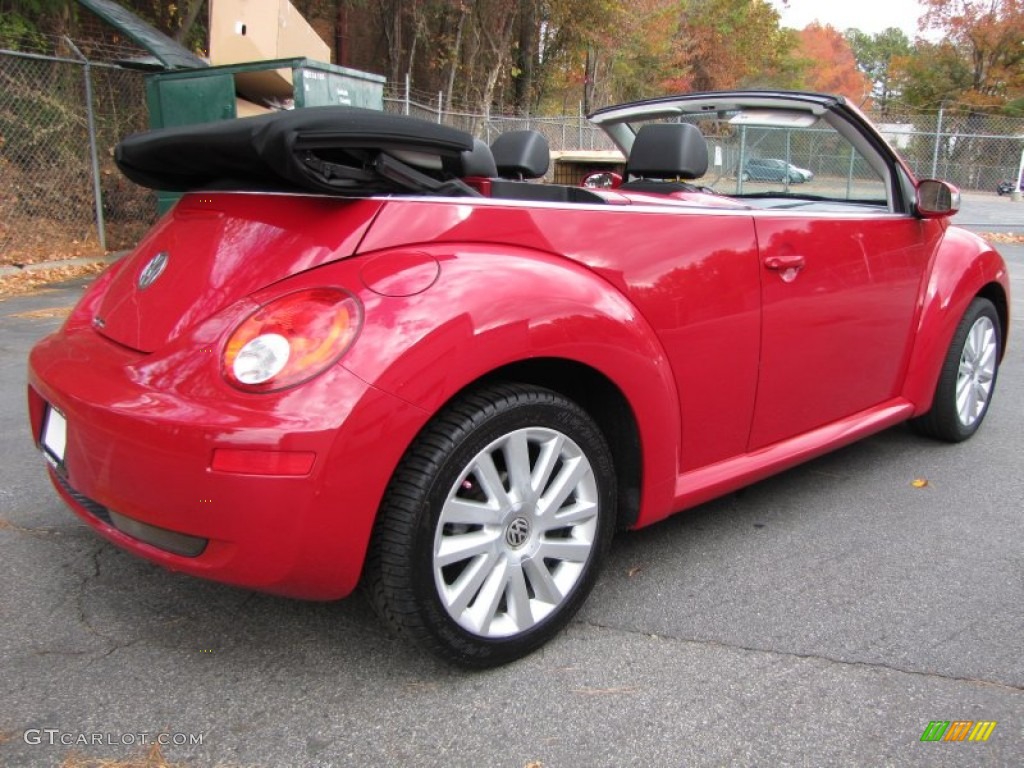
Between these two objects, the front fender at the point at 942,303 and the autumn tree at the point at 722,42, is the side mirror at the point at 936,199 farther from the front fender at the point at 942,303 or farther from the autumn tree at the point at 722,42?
the autumn tree at the point at 722,42

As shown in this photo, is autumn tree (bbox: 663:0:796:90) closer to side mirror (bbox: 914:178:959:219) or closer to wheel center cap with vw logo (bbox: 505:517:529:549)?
side mirror (bbox: 914:178:959:219)

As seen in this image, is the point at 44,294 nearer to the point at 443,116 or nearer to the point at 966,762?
the point at 966,762

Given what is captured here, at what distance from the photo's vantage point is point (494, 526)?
206cm

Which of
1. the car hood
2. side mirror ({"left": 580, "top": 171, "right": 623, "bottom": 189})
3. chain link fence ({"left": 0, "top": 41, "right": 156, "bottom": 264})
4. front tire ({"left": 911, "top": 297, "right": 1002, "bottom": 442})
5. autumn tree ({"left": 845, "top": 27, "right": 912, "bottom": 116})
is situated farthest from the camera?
autumn tree ({"left": 845, "top": 27, "right": 912, "bottom": 116})

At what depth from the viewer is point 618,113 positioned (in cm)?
409

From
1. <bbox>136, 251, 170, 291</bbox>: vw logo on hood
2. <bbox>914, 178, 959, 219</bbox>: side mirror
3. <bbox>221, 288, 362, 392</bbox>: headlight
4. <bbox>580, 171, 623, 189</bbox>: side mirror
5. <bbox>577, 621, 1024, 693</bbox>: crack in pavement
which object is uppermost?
<bbox>580, 171, 623, 189</bbox>: side mirror

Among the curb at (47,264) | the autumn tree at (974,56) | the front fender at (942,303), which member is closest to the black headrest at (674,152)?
the front fender at (942,303)

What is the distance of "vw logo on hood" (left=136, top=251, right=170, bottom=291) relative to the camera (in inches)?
88.7

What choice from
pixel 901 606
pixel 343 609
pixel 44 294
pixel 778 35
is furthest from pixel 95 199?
pixel 778 35

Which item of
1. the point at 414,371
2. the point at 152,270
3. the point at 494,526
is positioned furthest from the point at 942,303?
the point at 152,270

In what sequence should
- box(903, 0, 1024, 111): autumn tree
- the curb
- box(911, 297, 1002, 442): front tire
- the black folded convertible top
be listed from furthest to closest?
1. box(903, 0, 1024, 111): autumn tree
2. the curb
3. box(911, 297, 1002, 442): front tire
4. the black folded convertible top

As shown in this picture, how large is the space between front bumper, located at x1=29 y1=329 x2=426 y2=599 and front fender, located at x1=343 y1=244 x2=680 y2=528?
94 millimetres

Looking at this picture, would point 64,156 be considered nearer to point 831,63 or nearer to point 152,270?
point 152,270

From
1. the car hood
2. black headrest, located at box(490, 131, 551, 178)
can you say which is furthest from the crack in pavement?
black headrest, located at box(490, 131, 551, 178)
